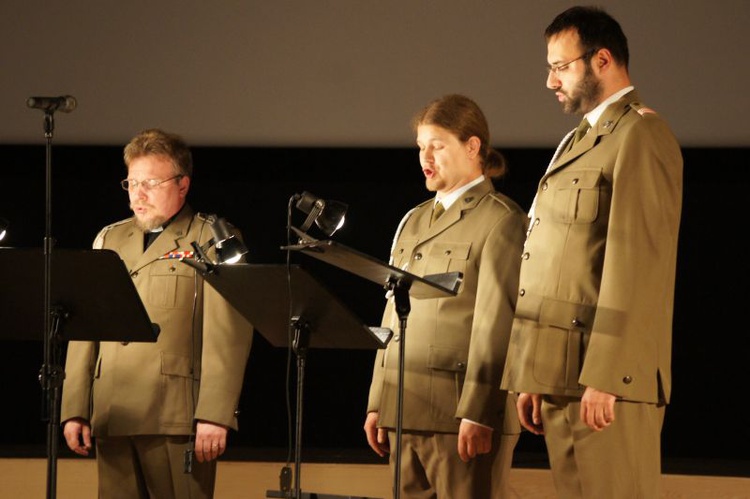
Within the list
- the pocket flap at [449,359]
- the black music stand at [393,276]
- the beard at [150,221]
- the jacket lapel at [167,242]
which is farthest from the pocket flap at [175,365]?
the black music stand at [393,276]

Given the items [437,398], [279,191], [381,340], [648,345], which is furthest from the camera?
[279,191]

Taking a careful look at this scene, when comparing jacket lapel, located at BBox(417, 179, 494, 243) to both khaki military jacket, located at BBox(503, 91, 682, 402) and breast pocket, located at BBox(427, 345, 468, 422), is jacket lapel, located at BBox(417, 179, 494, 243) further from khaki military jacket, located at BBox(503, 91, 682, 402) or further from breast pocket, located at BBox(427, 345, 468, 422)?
khaki military jacket, located at BBox(503, 91, 682, 402)

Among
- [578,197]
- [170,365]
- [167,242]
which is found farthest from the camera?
[167,242]

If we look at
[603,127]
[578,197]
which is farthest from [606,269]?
[603,127]

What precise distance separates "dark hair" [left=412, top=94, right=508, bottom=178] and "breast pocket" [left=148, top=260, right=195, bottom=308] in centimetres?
88

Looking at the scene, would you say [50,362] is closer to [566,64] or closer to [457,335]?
[457,335]

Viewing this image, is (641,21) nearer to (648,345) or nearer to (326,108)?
(326,108)

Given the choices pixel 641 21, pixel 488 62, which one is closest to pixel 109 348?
pixel 488 62

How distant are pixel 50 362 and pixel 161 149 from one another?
3.04 ft

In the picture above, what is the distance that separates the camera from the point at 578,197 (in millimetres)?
2541

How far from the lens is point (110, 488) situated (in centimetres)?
331

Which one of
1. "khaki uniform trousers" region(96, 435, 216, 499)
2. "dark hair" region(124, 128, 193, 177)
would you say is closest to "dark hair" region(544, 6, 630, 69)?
"dark hair" region(124, 128, 193, 177)

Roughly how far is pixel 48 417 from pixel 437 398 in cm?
106

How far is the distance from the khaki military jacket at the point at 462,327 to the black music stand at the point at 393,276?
341mm
